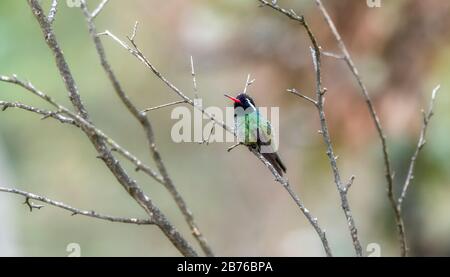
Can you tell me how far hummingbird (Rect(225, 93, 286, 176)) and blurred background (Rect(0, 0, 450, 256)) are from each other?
173 inches

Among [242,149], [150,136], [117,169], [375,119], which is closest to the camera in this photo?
[150,136]

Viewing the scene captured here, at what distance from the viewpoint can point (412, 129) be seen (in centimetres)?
978

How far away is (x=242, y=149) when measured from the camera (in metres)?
16.5

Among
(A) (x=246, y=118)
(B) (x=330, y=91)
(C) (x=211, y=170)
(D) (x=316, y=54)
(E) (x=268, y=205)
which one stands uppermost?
(C) (x=211, y=170)

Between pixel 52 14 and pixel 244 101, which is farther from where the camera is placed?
pixel 244 101

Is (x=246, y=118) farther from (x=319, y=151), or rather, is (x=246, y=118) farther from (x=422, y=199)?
(x=422, y=199)

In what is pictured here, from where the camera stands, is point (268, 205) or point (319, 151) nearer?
point (319, 151)

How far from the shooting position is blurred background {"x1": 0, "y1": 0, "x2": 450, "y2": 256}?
32.8ft

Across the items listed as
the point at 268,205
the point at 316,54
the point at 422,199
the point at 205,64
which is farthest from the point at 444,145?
the point at 268,205

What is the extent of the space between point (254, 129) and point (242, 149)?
11.2m

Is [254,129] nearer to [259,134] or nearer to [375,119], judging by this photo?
[259,134]

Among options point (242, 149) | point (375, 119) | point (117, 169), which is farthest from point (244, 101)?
point (242, 149)
